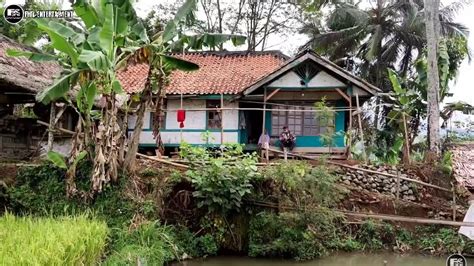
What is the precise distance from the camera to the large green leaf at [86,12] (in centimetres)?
910

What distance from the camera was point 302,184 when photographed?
10.6 m

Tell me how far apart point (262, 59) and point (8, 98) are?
975 centimetres

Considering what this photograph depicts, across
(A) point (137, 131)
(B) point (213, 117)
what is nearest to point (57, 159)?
(A) point (137, 131)

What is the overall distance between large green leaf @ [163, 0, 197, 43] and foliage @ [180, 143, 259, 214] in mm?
2693

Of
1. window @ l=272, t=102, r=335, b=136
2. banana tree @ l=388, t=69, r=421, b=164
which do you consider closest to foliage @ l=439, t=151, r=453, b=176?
banana tree @ l=388, t=69, r=421, b=164

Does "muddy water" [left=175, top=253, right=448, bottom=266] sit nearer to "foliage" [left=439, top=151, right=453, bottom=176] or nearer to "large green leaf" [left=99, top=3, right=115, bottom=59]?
"foliage" [left=439, top=151, right=453, bottom=176]

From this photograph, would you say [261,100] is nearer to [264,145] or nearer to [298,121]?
[298,121]

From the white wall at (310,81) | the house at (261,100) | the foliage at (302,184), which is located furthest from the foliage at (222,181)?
the white wall at (310,81)

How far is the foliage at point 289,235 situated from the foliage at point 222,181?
72 centimetres

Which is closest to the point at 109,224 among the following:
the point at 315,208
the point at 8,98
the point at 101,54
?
the point at 101,54

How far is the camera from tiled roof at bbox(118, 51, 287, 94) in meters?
16.5

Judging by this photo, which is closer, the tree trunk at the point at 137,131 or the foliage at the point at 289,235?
the tree trunk at the point at 137,131

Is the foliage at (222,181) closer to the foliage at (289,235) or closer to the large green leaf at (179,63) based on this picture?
the foliage at (289,235)

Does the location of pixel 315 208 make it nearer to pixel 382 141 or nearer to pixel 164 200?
pixel 164 200
